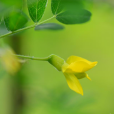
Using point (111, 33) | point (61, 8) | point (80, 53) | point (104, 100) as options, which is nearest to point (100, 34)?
point (111, 33)

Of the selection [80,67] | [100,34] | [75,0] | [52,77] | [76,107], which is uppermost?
[75,0]

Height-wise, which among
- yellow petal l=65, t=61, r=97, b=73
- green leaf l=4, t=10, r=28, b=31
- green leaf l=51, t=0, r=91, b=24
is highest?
green leaf l=51, t=0, r=91, b=24

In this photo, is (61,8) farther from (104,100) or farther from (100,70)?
(100,70)

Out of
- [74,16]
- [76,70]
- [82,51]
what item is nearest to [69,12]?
[74,16]

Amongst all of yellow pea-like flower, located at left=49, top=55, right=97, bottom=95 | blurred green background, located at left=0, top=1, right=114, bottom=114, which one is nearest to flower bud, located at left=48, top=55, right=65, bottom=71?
yellow pea-like flower, located at left=49, top=55, right=97, bottom=95

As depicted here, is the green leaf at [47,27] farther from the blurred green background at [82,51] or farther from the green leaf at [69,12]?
the blurred green background at [82,51]

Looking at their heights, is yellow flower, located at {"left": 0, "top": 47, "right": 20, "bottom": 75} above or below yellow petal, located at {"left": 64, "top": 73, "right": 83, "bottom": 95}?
above

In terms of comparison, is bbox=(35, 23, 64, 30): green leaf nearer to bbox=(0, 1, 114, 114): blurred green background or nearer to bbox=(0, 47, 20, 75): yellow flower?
bbox=(0, 47, 20, 75): yellow flower

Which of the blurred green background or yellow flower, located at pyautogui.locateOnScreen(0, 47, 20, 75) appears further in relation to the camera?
the blurred green background
